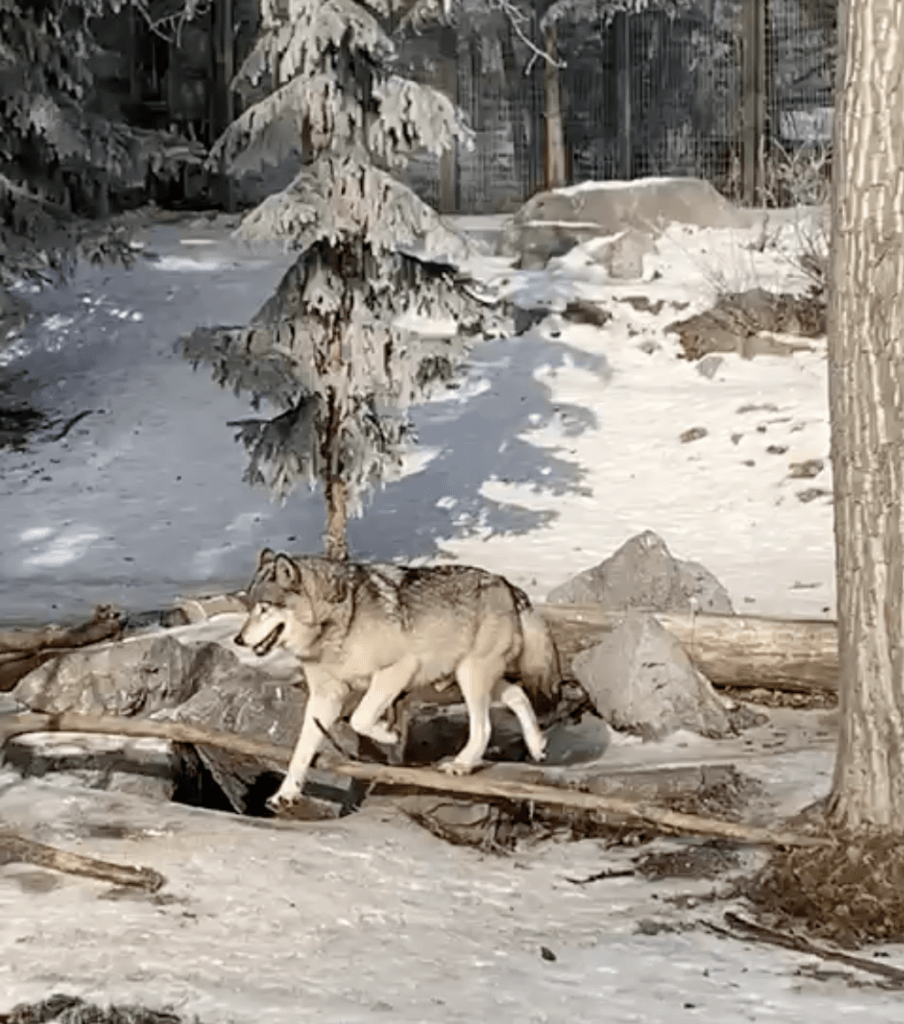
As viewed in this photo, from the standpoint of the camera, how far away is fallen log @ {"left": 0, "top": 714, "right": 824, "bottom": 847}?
637 cm

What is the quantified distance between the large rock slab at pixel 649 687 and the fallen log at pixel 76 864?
3444mm

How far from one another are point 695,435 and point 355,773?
39.8 ft

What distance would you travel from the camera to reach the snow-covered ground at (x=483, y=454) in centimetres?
1530

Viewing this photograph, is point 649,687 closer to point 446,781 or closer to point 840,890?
point 446,781

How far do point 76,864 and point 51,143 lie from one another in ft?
37.8

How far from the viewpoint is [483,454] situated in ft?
62.5

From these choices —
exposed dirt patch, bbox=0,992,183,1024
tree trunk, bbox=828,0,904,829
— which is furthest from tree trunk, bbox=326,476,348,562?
exposed dirt patch, bbox=0,992,183,1024

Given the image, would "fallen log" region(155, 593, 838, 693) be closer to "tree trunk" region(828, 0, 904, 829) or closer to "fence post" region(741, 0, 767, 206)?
"tree trunk" region(828, 0, 904, 829)

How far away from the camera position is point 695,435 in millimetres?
18656

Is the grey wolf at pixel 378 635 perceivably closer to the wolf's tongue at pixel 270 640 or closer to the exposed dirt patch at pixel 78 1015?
the wolf's tongue at pixel 270 640

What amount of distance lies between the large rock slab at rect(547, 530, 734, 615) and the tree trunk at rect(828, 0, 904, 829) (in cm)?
453

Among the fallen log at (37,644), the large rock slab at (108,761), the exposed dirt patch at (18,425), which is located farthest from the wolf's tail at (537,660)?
the exposed dirt patch at (18,425)

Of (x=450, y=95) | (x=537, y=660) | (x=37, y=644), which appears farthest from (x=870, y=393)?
(x=450, y=95)

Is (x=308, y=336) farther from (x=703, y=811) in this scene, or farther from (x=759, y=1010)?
(x=759, y=1010)
